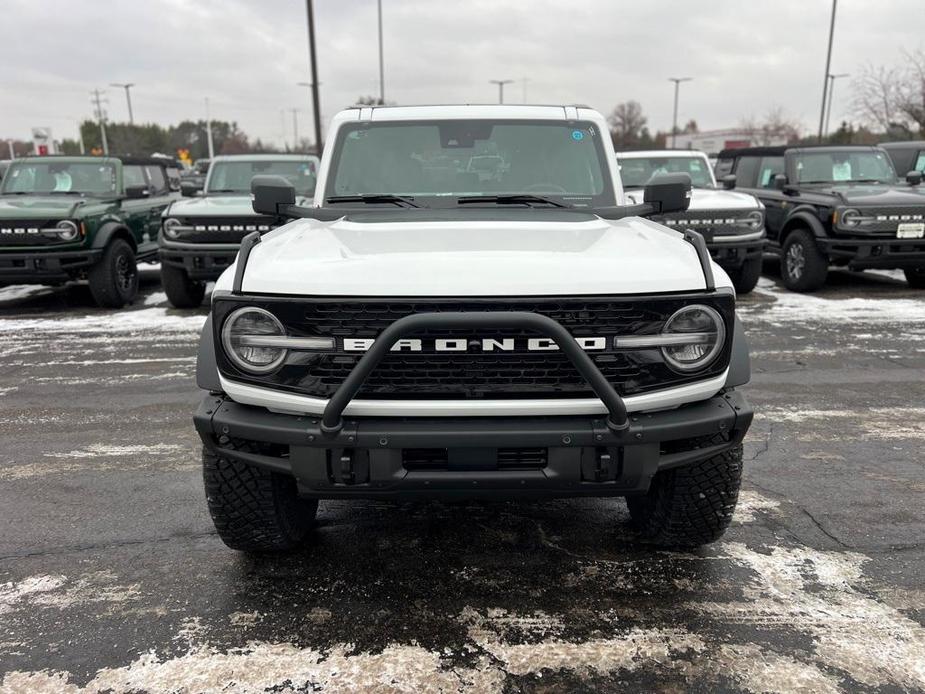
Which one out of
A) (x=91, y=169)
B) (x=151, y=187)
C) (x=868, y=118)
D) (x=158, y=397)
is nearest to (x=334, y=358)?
(x=158, y=397)

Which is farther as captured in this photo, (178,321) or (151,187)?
(151,187)

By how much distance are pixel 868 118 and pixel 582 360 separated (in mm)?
40192

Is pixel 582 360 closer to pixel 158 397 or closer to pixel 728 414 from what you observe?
pixel 728 414

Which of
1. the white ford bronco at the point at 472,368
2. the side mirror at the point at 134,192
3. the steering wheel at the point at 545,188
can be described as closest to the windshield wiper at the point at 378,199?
the steering wheel at the point at 545,188

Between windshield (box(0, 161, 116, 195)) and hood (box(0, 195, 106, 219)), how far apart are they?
302 millimetres

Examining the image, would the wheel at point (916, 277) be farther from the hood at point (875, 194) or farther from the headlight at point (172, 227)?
the headlight at point (172, 227)

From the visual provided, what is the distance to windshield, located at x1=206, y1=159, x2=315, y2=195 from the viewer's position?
32.2 feet

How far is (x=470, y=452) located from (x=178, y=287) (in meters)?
7.27

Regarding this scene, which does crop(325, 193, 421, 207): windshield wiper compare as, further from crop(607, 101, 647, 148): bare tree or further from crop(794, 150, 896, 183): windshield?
crop(607, 101, 647, 148): bare tree

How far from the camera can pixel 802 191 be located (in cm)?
983

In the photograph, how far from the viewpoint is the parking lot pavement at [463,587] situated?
2338 mm

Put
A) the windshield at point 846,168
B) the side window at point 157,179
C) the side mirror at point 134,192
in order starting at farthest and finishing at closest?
the side window at point 157,179 → the windshield at point 846,168 → the side mirror at point 134,192

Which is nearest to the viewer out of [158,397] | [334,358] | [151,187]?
[334,358]

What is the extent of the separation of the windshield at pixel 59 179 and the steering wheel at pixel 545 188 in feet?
25.3
